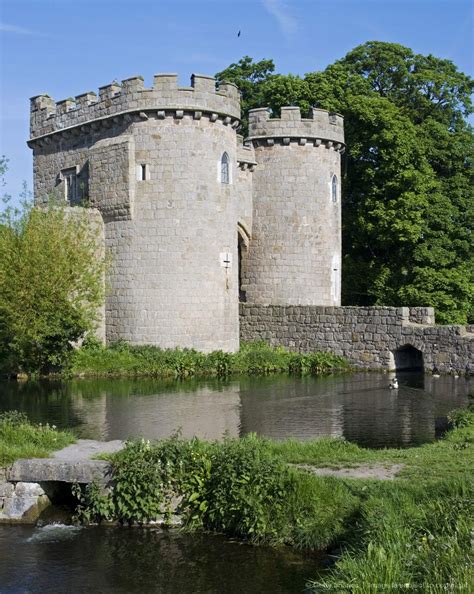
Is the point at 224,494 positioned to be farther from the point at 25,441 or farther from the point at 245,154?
the point at 245,154

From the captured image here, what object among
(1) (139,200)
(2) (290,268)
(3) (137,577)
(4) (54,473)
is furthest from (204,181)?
(3) (137,577)

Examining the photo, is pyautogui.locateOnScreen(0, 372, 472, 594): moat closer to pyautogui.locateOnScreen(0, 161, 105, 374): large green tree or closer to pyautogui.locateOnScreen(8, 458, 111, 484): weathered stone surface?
pyautogui.locateOnScreen(8, 458, 111, 484): weathered stone surface

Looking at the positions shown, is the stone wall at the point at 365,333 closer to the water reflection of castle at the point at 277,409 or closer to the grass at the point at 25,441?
the water reflection of castle at the point at 277,409

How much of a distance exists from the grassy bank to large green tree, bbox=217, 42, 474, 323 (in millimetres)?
18818

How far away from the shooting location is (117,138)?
25.4m

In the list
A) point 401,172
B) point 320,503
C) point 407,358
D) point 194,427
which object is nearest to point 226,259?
point 407,358

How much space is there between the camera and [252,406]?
17.8 m

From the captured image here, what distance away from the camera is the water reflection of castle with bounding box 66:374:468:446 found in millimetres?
14711

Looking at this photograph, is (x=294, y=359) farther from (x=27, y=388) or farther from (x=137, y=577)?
(x=137, y=577)

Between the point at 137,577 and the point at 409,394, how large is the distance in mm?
12709

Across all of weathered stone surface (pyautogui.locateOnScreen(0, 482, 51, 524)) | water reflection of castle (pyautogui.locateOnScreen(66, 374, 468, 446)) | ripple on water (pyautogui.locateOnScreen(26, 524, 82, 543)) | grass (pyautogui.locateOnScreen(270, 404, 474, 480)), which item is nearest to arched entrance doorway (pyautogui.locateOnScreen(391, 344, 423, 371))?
water reflection of castle (pyautogui.locateOnScreen(66, 374, 468, 446))

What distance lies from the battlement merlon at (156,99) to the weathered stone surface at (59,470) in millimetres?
15578

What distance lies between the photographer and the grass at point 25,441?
37.2 ft

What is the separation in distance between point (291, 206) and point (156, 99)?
6958 mm
